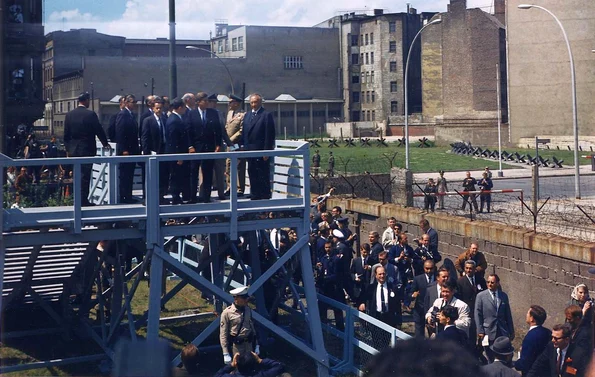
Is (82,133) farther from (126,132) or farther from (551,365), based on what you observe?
(551,365)

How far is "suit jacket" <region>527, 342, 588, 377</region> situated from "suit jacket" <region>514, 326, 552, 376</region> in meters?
0.14

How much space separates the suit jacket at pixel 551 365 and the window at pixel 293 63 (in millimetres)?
21140

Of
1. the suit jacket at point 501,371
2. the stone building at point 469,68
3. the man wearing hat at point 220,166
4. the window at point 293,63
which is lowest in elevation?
the suit jacket at point 501,371

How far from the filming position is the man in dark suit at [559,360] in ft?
22.5

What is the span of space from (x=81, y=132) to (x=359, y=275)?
13.9ft

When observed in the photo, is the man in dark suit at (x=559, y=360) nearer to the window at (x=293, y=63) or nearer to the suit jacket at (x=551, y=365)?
the suit jacket at (x=551, y=365)

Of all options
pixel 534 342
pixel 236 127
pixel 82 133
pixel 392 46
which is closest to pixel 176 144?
pixel 82 133

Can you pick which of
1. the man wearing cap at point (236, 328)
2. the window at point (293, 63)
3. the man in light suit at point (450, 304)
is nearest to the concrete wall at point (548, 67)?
the window at point (293, 63)

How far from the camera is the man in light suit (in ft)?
26.6

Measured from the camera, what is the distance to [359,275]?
1116 centimetres

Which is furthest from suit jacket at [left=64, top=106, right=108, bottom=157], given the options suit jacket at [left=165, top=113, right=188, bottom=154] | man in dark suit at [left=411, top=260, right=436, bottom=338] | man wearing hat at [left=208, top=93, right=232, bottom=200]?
man in dark suit at [left=411, top=260, right=436, bottom=338]

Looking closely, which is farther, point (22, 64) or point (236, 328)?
point (22, 64)

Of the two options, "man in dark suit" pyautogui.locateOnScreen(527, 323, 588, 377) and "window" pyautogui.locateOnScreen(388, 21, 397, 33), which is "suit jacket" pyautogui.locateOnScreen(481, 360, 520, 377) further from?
"window" pyautogui.locateOnScreen(388, 21, 397, 33)

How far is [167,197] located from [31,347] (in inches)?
142
